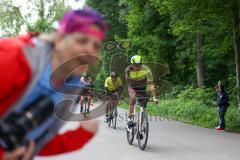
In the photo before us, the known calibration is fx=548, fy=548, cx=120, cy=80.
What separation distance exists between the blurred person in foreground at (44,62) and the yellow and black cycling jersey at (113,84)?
13.4 m

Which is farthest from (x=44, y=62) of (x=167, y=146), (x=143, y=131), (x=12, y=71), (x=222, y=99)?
(x=222, y=99)

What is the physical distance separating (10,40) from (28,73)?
20 centimetres

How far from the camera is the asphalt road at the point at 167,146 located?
33.7 ft

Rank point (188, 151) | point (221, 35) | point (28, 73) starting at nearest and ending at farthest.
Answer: point (28, 73)
point (188, 151)
point (221, 35)

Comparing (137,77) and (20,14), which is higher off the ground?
(20,14)

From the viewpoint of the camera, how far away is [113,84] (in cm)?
1598

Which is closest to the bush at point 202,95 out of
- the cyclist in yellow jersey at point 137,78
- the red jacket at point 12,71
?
the cyclist in yellow jersey at point 137,78

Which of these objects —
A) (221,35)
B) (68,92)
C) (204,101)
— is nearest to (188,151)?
(68,92)

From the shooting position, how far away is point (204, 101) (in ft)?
76.0

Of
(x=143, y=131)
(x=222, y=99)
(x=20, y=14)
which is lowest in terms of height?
(x=143, y=131)

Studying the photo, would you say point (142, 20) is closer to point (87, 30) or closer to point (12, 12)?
point (12, 12)

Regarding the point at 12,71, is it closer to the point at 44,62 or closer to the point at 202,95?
the point at 44,62

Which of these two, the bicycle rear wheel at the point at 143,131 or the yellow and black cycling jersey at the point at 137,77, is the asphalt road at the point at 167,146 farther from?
the yellow and black cycling jersey at the point at 137,77

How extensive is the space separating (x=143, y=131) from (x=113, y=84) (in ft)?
15.2
